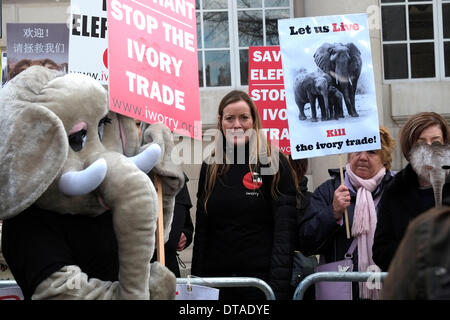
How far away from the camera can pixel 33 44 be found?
8.00 metres

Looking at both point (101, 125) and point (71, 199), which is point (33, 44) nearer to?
point (101, 125)

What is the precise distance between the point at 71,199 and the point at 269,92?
4.10m

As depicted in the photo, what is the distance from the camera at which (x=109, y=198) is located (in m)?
3.51

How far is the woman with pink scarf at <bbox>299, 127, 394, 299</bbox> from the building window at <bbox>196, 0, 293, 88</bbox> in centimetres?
577

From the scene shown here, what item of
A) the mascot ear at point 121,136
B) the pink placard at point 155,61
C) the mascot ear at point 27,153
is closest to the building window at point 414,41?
the pink placard at point 155,61

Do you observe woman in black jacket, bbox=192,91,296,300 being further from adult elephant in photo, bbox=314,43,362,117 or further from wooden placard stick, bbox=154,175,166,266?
wooden placard stick, bbox=154,175,166,266

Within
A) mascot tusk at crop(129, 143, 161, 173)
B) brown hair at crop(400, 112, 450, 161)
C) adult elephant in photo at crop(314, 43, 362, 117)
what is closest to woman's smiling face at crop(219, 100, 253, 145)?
adult elephant in photo at crop(314, 43, 362, 117)

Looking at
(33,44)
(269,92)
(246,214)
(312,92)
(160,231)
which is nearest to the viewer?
(160,231)

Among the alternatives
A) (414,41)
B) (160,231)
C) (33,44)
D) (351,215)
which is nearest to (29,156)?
(160,231)

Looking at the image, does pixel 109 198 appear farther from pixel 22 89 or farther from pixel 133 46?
pixel 133 46

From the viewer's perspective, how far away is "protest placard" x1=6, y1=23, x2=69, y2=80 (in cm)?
798

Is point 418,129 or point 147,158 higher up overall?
point 418,129
